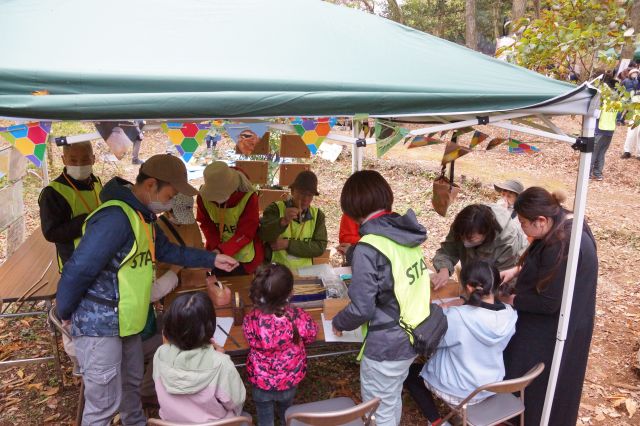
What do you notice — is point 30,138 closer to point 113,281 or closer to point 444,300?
point 113,281

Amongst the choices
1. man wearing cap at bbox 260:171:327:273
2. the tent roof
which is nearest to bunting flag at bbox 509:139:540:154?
the tent roof

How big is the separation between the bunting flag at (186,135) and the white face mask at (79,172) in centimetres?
86

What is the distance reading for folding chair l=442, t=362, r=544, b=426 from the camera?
2460 mm

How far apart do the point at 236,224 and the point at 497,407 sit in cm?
228

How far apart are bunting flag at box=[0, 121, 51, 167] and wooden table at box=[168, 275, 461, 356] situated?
4.49 ft

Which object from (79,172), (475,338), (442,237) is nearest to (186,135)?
(79,172)

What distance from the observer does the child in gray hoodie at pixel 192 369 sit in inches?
84.7

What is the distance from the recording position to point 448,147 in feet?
11.0

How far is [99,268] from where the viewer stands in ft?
7.47

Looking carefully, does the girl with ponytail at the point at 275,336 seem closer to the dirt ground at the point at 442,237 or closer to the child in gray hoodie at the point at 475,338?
the child in gray hoodie at the point at 475,338

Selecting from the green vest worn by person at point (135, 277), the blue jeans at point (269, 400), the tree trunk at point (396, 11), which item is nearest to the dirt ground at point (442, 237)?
the blue jeans at point (269, 400)

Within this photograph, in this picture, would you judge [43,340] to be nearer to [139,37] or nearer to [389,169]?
[139,37]

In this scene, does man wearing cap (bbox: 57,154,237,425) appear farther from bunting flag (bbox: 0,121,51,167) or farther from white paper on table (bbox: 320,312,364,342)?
white paper on table (bbox: 320,312,364,342)

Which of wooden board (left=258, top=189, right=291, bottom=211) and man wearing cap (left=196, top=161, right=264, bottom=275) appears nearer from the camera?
man wearing cap (left=196, top=161, right=264, bottom=275)
